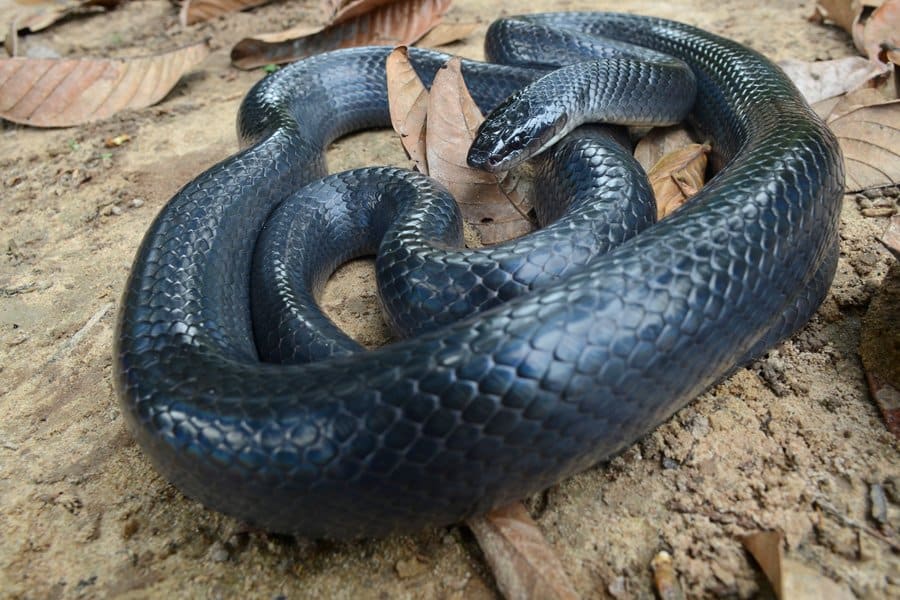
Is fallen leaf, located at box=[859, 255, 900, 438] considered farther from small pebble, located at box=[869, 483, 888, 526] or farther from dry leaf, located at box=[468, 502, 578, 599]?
dry leaf, located at box=[468, 502, 578, 599]

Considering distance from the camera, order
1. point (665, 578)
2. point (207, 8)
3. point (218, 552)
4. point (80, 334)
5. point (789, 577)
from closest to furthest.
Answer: point (789, 577)
point (665, 578)
point (218, 552)
point (80, 334)
point (207, 8)

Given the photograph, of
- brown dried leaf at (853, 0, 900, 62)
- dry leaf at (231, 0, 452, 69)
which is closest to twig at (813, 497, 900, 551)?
brown dried leaf at (853, 0, 900, 62)

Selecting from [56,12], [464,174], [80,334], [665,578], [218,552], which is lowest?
[80,334]

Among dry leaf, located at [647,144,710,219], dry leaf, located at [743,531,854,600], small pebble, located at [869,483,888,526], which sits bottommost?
small pebble, located at [869,483,888,526]

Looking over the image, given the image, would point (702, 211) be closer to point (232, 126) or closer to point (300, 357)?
point (300, 357)

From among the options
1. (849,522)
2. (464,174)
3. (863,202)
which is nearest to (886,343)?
(849,522)

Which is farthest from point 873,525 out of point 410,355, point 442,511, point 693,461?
point 410,355

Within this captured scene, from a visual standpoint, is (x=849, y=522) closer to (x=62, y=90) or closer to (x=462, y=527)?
(x=462, y=527)
